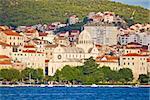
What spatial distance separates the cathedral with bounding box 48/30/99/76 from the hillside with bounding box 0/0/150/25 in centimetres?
938

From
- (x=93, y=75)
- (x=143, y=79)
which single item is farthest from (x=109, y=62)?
(x=143, y=79)

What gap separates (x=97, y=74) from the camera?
36.2 meters

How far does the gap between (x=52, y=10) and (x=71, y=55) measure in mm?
16425

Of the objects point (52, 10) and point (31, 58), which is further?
point (52, 10)

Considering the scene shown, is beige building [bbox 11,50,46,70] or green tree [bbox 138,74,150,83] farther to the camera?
beige building [bbox 11,50,46,70]

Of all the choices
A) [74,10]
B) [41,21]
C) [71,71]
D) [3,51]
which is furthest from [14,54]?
[74,10]

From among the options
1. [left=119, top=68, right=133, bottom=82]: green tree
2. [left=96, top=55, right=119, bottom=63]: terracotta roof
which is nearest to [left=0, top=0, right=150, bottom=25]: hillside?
[left=96, top=55, right=119, bottom=63]: terracotta roof

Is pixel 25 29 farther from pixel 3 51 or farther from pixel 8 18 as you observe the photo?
pixel 3 51

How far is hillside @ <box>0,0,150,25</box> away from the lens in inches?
2249

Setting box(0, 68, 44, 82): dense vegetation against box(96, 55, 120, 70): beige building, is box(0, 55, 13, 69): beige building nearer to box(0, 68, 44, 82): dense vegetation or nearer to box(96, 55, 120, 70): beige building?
box(0, 68, 44, 82): dense vegetation

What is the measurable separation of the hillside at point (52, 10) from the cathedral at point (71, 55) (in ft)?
30.8

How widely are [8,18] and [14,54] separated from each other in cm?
1322

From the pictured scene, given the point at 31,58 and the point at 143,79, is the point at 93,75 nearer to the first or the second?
the point at 143,79

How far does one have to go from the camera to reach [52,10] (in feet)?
196
